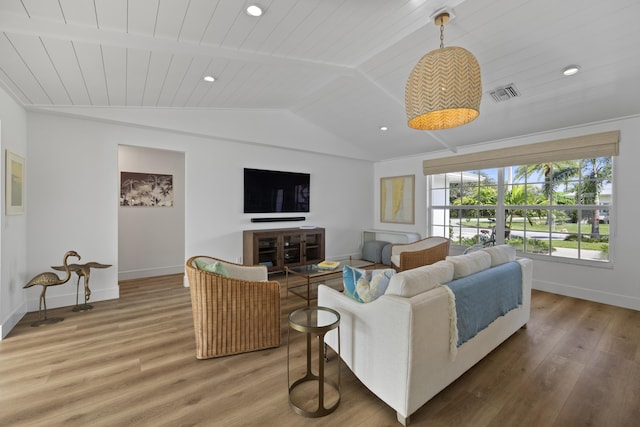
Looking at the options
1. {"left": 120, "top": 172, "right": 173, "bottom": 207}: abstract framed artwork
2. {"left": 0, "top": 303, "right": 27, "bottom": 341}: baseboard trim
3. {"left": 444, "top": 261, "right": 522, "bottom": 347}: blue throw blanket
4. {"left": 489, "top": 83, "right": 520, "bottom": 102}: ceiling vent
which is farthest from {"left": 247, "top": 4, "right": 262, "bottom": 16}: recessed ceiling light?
{"left": 120, "top": 172, "right": 173, "bottom": 207}: abstract framed artwork

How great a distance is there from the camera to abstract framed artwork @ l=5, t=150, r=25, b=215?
8.59ft

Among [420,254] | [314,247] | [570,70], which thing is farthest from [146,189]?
[570,70]

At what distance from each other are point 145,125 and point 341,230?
3.90 m

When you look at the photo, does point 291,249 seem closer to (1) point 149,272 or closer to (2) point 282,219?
(2) point 282,219

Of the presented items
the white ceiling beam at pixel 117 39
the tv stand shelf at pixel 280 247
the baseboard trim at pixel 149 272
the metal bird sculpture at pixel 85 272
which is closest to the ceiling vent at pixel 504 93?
the white ceiling beam at pixel 117 39

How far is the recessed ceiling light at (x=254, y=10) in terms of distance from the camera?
76.3 inches

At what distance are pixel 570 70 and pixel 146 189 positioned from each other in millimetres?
5775

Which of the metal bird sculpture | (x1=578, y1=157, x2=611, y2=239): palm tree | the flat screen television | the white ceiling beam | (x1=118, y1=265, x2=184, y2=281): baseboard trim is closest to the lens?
the white ceiling beam

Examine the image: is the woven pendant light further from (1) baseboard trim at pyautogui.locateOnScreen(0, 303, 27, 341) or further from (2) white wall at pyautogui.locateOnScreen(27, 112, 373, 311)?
(1) baseboard trim at pyautogui.locateOnScreen(0, 303, 27, 341)

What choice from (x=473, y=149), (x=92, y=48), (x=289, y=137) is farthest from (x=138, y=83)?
(x=473, y=149)

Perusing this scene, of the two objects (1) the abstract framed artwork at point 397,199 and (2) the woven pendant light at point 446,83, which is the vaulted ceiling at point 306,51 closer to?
(2) the woven pendant light at point 446,83

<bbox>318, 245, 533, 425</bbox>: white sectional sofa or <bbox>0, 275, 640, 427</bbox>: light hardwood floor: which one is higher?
<bbox>318, 245, 533, 425</bbox>: white sectional sofa

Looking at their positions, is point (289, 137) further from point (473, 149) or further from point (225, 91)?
point (473, 149)

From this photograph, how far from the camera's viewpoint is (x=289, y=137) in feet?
16.5
